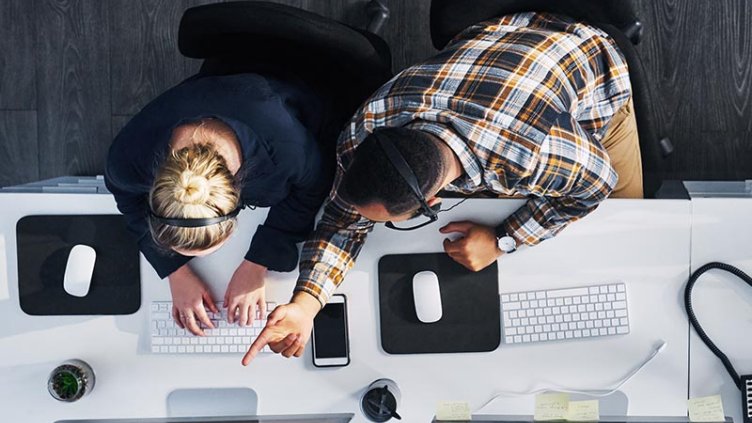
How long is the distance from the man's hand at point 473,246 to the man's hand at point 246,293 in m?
0.40

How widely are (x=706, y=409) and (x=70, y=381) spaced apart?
1319 millimetres

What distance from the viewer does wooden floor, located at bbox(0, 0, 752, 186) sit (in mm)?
2031

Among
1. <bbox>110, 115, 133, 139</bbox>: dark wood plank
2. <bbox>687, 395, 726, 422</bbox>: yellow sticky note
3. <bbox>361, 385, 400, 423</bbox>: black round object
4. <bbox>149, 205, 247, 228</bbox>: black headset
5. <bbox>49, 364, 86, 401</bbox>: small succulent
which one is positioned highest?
<bbox>110, 115, 133, 139</bbox>: dark wood plank

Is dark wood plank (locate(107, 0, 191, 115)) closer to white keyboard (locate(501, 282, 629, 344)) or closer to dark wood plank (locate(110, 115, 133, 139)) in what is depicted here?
dark wood plank (locate(110, 115, 133, 139))

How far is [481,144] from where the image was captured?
1.15m

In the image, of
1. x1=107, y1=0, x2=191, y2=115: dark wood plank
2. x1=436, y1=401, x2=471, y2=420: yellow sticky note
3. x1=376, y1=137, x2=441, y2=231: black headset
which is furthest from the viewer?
x1=107, y1=0, x2=191, y2=115: dark wood plank

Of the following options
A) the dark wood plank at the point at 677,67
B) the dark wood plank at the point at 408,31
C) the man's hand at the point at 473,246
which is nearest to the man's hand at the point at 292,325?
the man's hand at the point at 473,246

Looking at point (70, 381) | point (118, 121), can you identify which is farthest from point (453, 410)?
point (118, 121)

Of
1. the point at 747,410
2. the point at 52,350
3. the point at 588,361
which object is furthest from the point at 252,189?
the point at 747,410

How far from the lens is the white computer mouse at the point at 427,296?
143 cm

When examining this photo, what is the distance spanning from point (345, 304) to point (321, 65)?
0.50 m

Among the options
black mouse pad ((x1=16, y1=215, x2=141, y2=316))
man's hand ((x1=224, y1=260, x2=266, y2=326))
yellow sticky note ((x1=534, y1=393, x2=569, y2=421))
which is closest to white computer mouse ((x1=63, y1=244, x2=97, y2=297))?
black mouse pad ((x1=16, y1=215, x2=141, y2=316))

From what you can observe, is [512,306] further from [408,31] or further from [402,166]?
[408,31]

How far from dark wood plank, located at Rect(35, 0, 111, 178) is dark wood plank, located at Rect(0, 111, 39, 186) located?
Result: 0.09 feet
